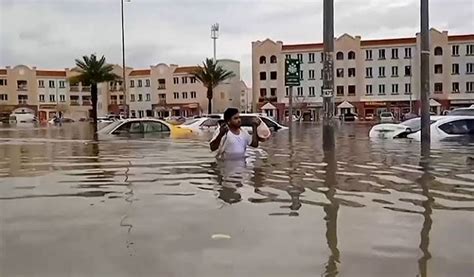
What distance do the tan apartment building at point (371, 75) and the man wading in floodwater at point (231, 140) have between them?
68097mm

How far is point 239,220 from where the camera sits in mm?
6059

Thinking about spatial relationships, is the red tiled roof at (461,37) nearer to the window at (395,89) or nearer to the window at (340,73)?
the window at (395,89)

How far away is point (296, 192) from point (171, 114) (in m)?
90.1

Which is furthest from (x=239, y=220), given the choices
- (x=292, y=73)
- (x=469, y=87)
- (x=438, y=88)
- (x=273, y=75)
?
(x=273, y=75)

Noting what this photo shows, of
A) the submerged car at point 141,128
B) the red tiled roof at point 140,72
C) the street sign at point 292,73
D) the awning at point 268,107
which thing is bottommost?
the submerged car at point 141,128

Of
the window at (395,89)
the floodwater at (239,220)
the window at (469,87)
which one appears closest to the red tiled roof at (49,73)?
the window at (395,89)

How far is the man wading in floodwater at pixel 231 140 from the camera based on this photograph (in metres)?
10.0

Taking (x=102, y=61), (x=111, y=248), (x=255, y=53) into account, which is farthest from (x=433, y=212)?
(x=255, y=53)

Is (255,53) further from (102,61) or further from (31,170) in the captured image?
(31,170)

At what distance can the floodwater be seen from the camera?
4.55 meters

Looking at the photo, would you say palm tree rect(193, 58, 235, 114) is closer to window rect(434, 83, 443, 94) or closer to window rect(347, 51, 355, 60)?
window rect(347, 51, 355, 60)

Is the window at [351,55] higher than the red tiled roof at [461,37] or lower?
lower

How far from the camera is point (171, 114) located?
9725 cm

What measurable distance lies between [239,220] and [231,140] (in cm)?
434
